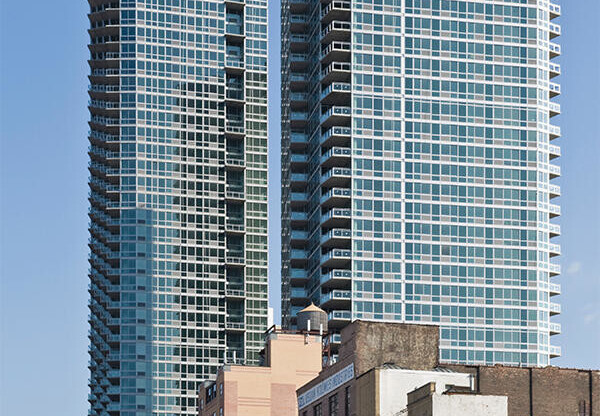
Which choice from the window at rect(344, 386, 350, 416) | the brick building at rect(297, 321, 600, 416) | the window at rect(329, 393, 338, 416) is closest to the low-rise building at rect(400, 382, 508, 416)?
the brick building at rect(297, 321, 600, 416)

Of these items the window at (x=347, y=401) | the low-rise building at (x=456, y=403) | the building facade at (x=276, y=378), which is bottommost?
the low-rise building at (x=456, y=403)

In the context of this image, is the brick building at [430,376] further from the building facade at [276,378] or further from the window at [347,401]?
the building facade at [276,378]

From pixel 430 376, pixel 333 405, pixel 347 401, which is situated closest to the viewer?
pixel 430 376

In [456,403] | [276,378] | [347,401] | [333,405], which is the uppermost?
[276,378]

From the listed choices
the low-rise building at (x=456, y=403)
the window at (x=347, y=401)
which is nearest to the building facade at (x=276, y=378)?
the window at (x=347, y=401)

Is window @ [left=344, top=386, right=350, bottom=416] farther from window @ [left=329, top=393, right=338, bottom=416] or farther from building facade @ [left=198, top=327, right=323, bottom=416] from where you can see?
building facade @ [left=198, top=327, right=323, bottom=416]

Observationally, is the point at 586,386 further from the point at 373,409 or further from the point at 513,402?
the point at 373,409

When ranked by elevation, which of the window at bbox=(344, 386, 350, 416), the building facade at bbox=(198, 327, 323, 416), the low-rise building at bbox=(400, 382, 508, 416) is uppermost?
the building facade at bbox=(198, 327, 323, 416)

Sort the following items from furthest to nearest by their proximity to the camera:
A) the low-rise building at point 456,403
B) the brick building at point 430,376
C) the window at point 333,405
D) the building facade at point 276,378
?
the building facade at point 276,378
the window at point 333,405
the brick building at point 430,376
the low-rise building at point 456,403

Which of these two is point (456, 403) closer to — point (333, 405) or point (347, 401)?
point (347, 401)

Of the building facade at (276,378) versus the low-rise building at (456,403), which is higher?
the building facade at (276,378)

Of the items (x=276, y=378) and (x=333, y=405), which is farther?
(x=276, y=378)

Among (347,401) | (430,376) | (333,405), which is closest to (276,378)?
(333,405)

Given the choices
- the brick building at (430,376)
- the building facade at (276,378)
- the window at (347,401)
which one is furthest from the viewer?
the building facade at (276,378)
